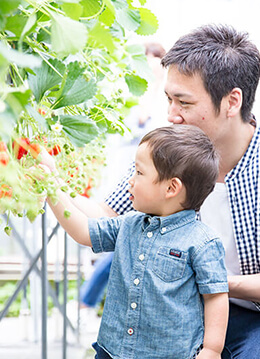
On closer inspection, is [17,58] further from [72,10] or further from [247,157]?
[247,157]

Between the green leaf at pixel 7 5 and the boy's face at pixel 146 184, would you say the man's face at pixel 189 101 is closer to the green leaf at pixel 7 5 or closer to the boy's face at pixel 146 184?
the boy's face at pixel 146 184

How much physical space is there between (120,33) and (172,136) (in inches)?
9.5

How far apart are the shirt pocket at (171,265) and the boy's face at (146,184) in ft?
0.36

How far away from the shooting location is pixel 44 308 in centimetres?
118

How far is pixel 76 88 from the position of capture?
63 cm

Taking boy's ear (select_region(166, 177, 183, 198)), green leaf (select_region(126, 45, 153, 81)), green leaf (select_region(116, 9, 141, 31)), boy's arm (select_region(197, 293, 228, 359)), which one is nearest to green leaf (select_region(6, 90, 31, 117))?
green leaf (select_region(116, 9, 141, 31))

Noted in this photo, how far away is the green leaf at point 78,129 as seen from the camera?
648 millimetres

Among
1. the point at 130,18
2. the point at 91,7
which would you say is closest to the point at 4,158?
the point at 91,7

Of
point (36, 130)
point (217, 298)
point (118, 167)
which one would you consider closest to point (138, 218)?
point (217, 298)

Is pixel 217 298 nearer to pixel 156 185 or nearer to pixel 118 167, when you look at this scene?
pixel 156 185

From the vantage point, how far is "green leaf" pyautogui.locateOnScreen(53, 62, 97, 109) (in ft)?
2.05

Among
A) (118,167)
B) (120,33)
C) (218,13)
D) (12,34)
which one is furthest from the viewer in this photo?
(218,13)

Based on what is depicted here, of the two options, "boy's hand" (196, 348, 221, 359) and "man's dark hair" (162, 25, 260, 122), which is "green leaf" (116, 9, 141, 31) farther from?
"boy's hand" (196, 348, 221, 359)

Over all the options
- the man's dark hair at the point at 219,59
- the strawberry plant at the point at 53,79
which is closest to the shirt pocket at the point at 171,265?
the strawberry plant at the point at 53,79
